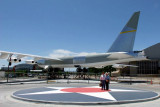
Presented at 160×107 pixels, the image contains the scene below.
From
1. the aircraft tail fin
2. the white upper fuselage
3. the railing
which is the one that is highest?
the aircraft tail fin

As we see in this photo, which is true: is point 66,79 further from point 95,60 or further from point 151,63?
point 151,63

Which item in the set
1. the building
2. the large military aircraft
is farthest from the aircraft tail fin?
the building

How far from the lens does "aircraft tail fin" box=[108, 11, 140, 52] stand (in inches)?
954

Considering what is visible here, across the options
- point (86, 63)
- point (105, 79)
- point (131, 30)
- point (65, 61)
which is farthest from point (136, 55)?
point (65, 61)

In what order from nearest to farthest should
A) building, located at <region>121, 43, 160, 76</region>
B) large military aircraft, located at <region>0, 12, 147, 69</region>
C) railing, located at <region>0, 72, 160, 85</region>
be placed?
large military aircraft, located at <region>0, 12, 147, 69</region> < railing, located at <region>0, 72, 160, 85</region> < building, located at <region>121, 43, 160, 76</region>

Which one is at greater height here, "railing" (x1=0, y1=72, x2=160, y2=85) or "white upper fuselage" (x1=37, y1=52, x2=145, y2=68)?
"white upper fuselage" (x1=37, y1=52, x2=145, y2=68)

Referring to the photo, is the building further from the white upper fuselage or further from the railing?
the white upper fuselage

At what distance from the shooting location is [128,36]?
24.7 metres

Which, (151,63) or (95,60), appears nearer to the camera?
(95,60)

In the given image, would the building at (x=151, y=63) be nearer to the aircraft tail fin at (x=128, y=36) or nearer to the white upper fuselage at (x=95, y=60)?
the white upper fuselage at (x=95, y=60)

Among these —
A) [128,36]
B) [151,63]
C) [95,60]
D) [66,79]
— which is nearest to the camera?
[128,36]

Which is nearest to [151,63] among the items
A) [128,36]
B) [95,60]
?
[95,60]

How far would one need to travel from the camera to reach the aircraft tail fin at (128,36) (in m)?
24.2

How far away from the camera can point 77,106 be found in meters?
7.78
